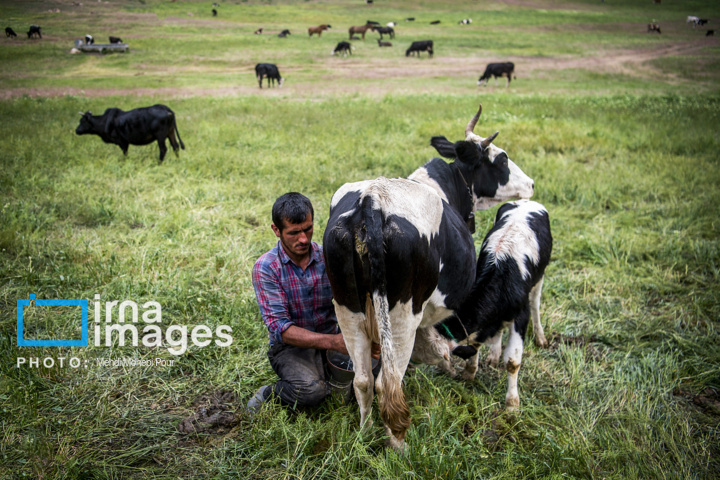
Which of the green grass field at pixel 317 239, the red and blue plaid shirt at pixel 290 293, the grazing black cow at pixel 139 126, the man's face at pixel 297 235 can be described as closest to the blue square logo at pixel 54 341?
the green grass field at pixel 317 239

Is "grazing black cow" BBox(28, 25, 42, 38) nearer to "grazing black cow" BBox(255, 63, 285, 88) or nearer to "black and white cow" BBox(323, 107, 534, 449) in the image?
"black and white cow" BBox(323, 107, 534, 449)

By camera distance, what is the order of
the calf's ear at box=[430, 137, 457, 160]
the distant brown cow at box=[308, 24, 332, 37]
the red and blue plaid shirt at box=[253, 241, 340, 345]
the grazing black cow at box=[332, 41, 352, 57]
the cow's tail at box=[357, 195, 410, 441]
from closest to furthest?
the cow's tail at box=[357, 195, 410, 441]
the red and blue plaid shirt at box=[253, 241, 340, 345]
the calf's ear at box=[430, 137, 457, 160]
the grazing black cow at box=[332, 41, 352, 57]
the distant brown cow at box=[308, 24, 332, 37]

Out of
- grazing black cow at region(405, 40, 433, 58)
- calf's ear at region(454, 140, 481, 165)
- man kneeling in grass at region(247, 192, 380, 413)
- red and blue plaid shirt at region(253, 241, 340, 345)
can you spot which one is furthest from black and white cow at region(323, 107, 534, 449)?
grazing black cow at region(405, 40, 433, 58)

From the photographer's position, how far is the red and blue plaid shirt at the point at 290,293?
2830 mm

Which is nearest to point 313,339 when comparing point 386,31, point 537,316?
point 537,316

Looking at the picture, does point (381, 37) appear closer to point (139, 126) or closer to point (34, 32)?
point (34, 32)

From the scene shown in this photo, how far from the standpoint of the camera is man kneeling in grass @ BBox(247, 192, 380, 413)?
108 inches

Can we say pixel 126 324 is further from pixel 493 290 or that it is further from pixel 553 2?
pixel 553 2

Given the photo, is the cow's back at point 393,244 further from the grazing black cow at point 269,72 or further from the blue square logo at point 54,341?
the grazing black cow at point 269,72

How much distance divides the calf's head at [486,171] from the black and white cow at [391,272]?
157cm

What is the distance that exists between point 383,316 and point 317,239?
3061mm

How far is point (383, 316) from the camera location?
234 cm

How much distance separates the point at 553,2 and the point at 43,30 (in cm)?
3459

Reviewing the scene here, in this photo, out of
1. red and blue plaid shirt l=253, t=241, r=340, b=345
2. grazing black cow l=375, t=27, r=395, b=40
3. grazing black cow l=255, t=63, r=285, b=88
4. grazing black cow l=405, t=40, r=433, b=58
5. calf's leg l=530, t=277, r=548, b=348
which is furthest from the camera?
grazing black cow l=375, t=27, r=395, b=40
